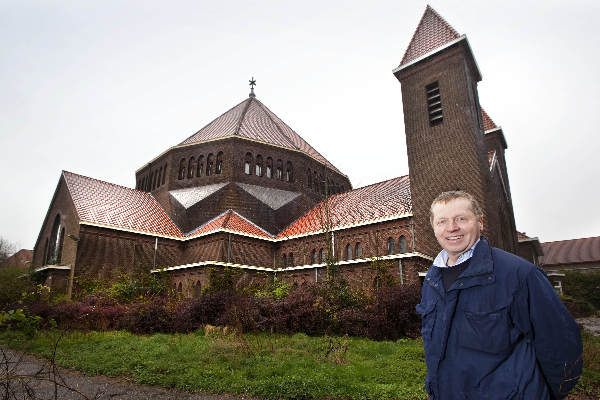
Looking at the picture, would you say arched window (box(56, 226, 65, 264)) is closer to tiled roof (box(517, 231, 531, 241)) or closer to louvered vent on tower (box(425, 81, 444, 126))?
louvered vent on tower (box(425, 81, 444, 126))

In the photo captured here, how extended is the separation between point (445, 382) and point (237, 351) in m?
7.38

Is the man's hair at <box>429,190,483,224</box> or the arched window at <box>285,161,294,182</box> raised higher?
the arched window at <box>285,161,294,182</box>

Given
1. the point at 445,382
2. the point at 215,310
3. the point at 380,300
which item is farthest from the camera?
the point at 215,310

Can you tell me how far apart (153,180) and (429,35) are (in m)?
21.3

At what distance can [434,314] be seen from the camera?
2.77 m

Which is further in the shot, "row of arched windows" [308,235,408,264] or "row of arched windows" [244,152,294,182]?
"row of arched windows" [244,152,294,182]

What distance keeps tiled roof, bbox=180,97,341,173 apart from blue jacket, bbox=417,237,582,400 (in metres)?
26.0

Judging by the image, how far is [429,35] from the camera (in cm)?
Result: 2288

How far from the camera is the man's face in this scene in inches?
108

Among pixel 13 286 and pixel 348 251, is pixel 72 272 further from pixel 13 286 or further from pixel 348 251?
pixel 348 251

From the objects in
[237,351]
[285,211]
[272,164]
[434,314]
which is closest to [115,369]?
[237,351]

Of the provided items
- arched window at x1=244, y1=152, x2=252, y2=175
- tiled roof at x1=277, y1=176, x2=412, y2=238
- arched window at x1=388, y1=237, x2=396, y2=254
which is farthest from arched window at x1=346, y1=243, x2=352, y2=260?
arched window at x1=244, y1=152, x2=252, y2=175

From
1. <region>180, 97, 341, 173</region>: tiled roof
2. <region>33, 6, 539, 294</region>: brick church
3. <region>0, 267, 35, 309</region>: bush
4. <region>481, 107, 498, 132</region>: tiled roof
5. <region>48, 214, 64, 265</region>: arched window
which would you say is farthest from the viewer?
<region>180, 97, 341, 173</region>: tiled roof

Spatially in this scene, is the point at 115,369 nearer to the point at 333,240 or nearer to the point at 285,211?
the point at 333,240
